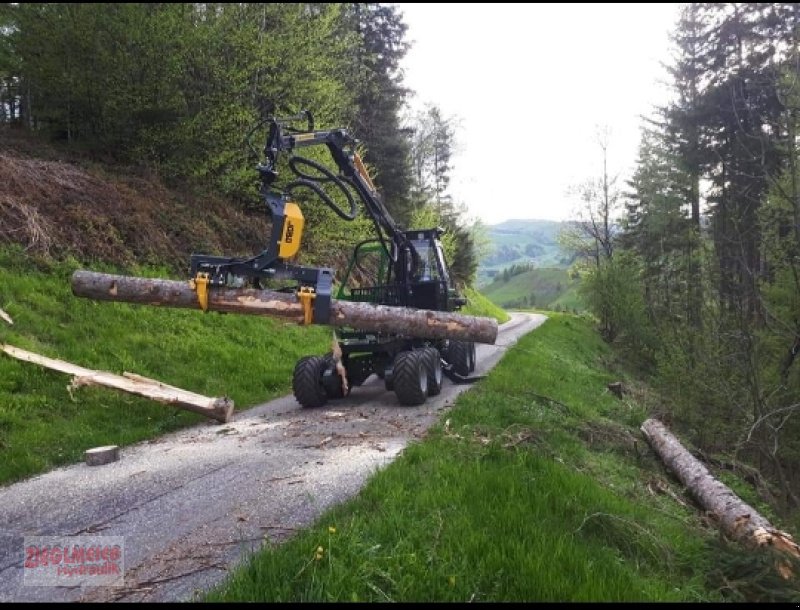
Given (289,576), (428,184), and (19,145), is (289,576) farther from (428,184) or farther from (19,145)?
(428,184)

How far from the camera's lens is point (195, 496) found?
16.4 ft

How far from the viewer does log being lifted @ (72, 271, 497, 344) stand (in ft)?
21.8

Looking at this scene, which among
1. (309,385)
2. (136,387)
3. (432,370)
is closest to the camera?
(136,387)

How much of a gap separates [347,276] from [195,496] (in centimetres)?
558

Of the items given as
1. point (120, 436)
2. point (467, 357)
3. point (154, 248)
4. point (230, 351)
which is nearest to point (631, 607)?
point (120, 436)

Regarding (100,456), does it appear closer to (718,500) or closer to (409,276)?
(409,276)

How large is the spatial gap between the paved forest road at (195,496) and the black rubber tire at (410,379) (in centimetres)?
75

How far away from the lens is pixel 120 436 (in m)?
7.21

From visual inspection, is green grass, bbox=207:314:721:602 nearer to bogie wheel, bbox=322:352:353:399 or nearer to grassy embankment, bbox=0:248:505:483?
bogie wheel, bbox=322:352:353:399

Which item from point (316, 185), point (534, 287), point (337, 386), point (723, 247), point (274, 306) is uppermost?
point (316, 185)

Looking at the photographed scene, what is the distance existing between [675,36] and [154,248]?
23.4 metres

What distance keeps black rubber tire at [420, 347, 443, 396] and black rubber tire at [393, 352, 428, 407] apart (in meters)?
0.29

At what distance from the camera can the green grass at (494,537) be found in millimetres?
3053

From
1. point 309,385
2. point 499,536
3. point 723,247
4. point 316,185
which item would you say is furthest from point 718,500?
point 723,247
